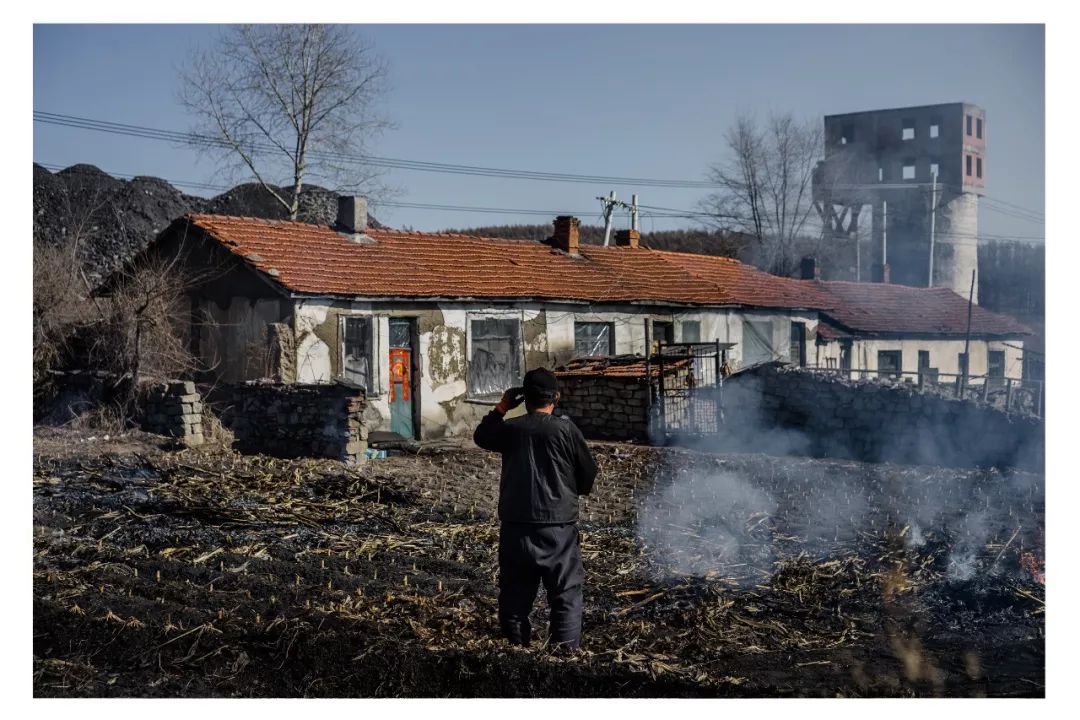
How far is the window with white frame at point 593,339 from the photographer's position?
64.0 feet

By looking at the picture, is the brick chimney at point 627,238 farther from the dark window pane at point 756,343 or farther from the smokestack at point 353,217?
the smokestack at point 353,217

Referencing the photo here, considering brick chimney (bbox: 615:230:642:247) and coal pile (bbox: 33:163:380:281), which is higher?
coal pile (bbox: 33:163:380:281)

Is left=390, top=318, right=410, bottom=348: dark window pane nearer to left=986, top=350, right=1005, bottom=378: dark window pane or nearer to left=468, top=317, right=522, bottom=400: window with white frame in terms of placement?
left=468, top=317, right=522, bottom=400: window with white frame

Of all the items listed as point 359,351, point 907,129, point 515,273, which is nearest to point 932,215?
point 907,129

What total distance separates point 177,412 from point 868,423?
31.5 feet

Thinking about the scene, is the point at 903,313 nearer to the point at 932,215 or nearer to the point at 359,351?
the point at 932,215

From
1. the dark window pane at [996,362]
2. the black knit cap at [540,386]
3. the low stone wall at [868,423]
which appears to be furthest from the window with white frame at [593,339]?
the dark window pane at [996,362]

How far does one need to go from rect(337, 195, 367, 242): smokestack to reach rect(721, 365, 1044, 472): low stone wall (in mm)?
6955

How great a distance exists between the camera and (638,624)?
20.8 ft

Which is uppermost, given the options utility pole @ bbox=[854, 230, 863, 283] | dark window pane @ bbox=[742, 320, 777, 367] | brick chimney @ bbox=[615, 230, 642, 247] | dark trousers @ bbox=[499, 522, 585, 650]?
utility pole @ bbox=[854, 230, 863, 283]

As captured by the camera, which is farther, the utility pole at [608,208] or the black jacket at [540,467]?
the utility pole at [608,208]

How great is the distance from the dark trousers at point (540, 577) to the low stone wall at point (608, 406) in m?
10.8

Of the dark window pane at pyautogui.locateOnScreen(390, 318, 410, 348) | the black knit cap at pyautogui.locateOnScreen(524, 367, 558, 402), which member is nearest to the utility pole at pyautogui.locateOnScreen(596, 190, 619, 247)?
the dark window pane at pyautogui.locateOnScreen(390, 318, 410, 348)

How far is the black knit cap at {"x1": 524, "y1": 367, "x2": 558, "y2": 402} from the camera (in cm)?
555
